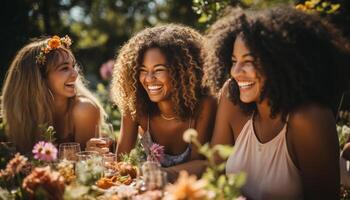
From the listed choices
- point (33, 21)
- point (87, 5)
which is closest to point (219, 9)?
point (33, 21)

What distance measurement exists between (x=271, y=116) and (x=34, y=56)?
7.90ft

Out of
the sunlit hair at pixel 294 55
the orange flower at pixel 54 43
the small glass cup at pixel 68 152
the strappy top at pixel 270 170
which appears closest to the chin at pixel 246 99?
the sunlit hair at pixel 294 55

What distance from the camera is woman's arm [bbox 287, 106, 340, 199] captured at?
8.35ft

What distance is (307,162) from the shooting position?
2598mm

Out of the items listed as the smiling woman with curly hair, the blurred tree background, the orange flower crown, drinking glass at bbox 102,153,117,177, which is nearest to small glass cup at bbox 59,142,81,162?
drinking glass at bbox 102,153,117,177

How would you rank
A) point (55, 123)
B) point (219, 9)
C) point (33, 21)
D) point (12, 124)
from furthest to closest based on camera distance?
point (33, 21), point (219, 9), point (55, 123), point (12, 124)

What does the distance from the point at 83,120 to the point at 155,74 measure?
1.10m

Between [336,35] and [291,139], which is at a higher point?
[336,35]

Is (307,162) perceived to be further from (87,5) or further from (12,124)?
(87,5)

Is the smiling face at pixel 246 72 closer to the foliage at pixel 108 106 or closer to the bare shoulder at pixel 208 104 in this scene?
the bare shoulder at pixel 208 104

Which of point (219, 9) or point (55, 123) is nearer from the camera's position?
point (55, 123)

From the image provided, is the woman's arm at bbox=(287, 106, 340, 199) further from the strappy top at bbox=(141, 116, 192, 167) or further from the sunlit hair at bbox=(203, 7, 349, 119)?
the strappy top at bbox=(141, 116, 192, 167)

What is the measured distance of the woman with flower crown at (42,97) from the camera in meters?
3.90

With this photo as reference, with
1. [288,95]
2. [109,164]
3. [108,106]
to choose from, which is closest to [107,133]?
[109,164]
